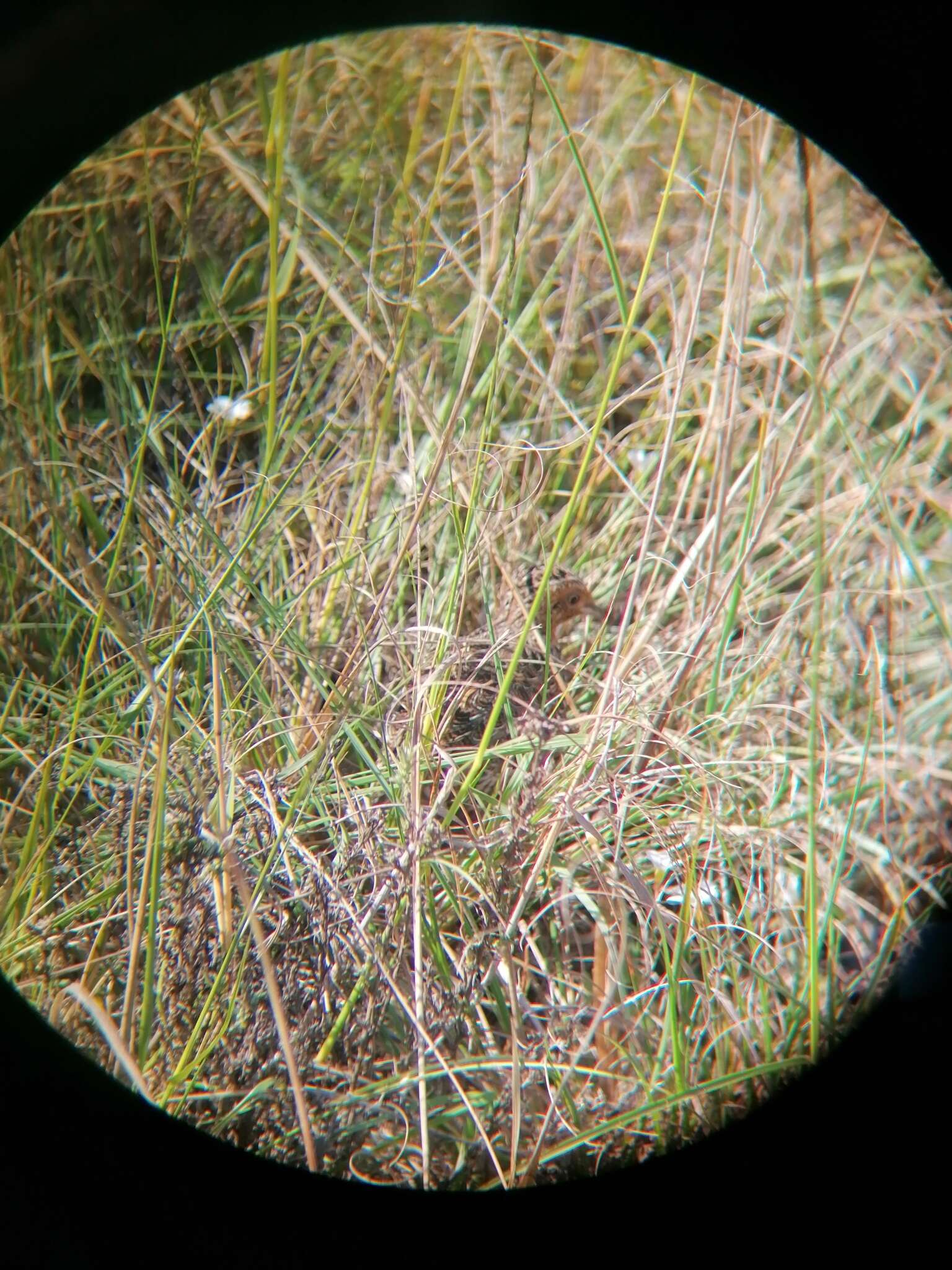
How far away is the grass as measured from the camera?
93 centimetres

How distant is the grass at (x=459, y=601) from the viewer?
3.05ft

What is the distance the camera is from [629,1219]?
2.65 feet

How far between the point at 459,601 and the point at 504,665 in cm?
11

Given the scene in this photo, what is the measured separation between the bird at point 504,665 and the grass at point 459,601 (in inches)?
1.0

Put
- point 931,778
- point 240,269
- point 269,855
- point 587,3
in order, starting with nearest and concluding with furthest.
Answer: point 587,3, point 269,855, point 931,778, point 240,269

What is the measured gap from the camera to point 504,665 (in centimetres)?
108

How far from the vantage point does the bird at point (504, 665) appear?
3.32 ft

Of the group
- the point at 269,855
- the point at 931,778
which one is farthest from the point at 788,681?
the point at 269,855

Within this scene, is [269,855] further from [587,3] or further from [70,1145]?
[587,3]

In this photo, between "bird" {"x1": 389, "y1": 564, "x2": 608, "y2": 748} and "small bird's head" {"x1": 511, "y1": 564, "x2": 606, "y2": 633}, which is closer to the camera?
"bird" {"x1": 389, "y1": 564, "x2": 608, "y2": 748}

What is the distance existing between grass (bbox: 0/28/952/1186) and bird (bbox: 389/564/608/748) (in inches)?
1.0

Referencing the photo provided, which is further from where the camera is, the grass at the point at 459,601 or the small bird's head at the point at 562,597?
the small bird's head at the point at 562,597

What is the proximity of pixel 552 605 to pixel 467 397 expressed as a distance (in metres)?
0.30

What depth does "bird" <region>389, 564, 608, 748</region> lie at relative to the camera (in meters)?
1.01
